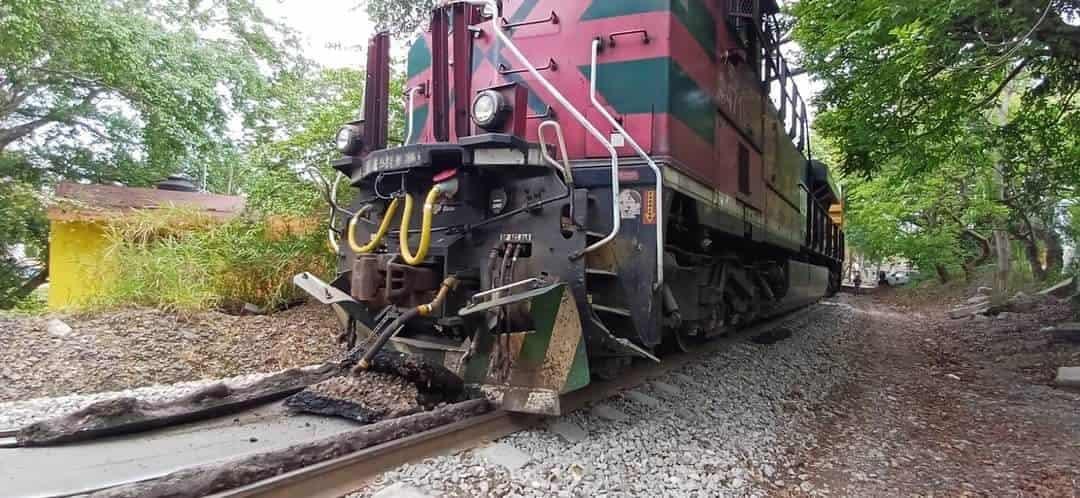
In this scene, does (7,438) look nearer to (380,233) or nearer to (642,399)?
(380,233)

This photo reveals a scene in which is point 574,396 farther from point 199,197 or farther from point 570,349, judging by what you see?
point 199,197

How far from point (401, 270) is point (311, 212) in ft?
14.0

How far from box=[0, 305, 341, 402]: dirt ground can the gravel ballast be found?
3330 mm

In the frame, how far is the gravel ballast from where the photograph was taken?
2.69 m

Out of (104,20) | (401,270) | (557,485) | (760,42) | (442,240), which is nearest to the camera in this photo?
(557,485)

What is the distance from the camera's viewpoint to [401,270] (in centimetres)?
343

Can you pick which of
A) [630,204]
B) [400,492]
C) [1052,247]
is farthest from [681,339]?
[1052,247]

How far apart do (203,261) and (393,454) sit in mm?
5004

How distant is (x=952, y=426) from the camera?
4.55 m

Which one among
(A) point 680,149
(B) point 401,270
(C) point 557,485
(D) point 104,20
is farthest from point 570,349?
(D) point 104,20

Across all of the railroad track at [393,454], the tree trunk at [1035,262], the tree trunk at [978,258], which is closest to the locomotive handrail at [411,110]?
the railroad track at [393,454]

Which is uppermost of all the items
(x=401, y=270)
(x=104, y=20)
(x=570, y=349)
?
(x=104, y=20)

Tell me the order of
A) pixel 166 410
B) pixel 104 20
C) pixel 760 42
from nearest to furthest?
pixel 166 410
pixel 760 42
pixel 104 20

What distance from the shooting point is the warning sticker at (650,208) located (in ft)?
11.4
